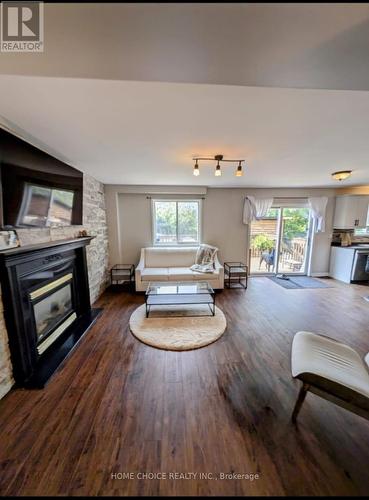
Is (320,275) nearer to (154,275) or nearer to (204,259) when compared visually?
(204,259)

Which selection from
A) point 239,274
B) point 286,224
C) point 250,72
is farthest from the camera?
point 286,224

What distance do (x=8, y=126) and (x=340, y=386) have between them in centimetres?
316

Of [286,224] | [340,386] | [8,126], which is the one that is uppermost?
[8,126]

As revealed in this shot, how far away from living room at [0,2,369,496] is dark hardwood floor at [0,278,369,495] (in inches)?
0.4

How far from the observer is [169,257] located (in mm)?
4363

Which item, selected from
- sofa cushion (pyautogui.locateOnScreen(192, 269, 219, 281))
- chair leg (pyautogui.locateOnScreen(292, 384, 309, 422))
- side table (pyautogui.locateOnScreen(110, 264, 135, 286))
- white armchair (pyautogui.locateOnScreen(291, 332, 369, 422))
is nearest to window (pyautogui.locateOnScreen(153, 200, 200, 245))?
side table (pyautogui.locateOnScreen(110, 264, 135, 286))

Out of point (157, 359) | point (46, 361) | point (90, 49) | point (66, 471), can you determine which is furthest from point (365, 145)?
point (46, 361)

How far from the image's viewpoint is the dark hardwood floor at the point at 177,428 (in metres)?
1.08

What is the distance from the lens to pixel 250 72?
0.90 m

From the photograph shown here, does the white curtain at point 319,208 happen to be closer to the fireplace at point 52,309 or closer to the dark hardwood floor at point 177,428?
the dark hardwood floor at point 177,428

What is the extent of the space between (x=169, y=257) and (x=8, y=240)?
297 centimetres

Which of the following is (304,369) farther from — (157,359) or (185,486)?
(157,359)

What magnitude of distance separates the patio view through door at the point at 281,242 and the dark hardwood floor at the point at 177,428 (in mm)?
2968

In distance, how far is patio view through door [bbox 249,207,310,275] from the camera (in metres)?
4.98
